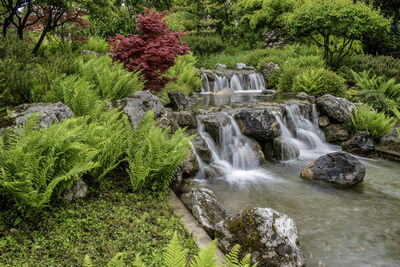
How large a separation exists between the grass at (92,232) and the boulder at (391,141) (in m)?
8.48

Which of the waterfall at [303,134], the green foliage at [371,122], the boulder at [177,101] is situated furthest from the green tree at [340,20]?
the boulder at [177,101]

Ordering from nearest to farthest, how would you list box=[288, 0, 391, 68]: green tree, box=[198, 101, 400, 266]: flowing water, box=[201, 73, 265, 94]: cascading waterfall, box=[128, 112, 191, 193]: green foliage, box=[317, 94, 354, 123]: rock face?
box=[128, 112, 191, 193]: green foliage < box=[198, 101, 400, 266]: flowing water < box=[317, 94, 354, 123]: rock face < box=[288, 0, 391, 68]: green tree < box=[201, 73, 265, 94]: cascading waterfall

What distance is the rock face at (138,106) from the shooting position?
6.00 meters

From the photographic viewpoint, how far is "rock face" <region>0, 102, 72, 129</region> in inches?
161

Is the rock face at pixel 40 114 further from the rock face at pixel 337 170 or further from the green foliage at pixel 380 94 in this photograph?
the green foliage at pixel 380 94

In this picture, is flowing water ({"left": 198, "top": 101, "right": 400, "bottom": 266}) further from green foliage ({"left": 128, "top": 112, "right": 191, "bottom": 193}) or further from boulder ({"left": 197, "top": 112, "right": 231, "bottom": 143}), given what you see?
green foliage ({"left": 128, "top": 112, "right": 191, "bottom": 193})

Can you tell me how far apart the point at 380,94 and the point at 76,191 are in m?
12.3

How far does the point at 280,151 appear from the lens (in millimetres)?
8406

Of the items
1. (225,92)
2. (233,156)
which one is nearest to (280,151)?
(233,156)

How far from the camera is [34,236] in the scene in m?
3.05

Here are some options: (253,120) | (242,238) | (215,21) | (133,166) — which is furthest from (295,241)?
(215,21)

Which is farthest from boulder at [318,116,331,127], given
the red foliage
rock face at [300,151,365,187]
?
the red foliage

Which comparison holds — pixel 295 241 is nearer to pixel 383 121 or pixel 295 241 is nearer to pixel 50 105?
pixel 50 105

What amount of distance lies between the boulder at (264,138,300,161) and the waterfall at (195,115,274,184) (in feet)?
2.40
